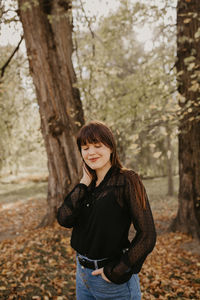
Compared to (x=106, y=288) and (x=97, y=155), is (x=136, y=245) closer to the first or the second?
(x=106, y=288)

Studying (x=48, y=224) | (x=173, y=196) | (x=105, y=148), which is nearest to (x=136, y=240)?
(x=105, y=148)

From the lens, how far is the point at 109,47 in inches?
315

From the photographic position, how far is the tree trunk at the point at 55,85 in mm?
5945

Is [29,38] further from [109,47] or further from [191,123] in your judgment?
[191,123]

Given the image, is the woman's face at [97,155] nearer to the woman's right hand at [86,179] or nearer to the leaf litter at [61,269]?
the woman's right hand at [86,179]

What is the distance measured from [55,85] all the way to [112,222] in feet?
16.2

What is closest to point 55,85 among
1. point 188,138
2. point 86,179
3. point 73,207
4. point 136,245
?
point 188,138

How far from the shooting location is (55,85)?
5988 millimetres

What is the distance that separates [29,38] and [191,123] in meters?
4.62

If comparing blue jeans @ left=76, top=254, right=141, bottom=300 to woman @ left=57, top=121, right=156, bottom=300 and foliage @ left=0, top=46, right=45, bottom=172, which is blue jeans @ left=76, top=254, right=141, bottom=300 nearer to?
woman @ left=57, top=121, right=156, bottom=300

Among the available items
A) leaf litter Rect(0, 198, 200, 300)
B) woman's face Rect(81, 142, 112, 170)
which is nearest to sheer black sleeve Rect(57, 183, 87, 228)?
woman's face Rect(81, 142, 112, 170)

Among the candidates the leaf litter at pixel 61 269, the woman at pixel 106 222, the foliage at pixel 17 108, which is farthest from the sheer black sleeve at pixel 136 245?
the foliage at pixel 17 108

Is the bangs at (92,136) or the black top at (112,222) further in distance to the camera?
the bangs at (92,136)

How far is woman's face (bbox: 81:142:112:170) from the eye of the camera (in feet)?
6.23
